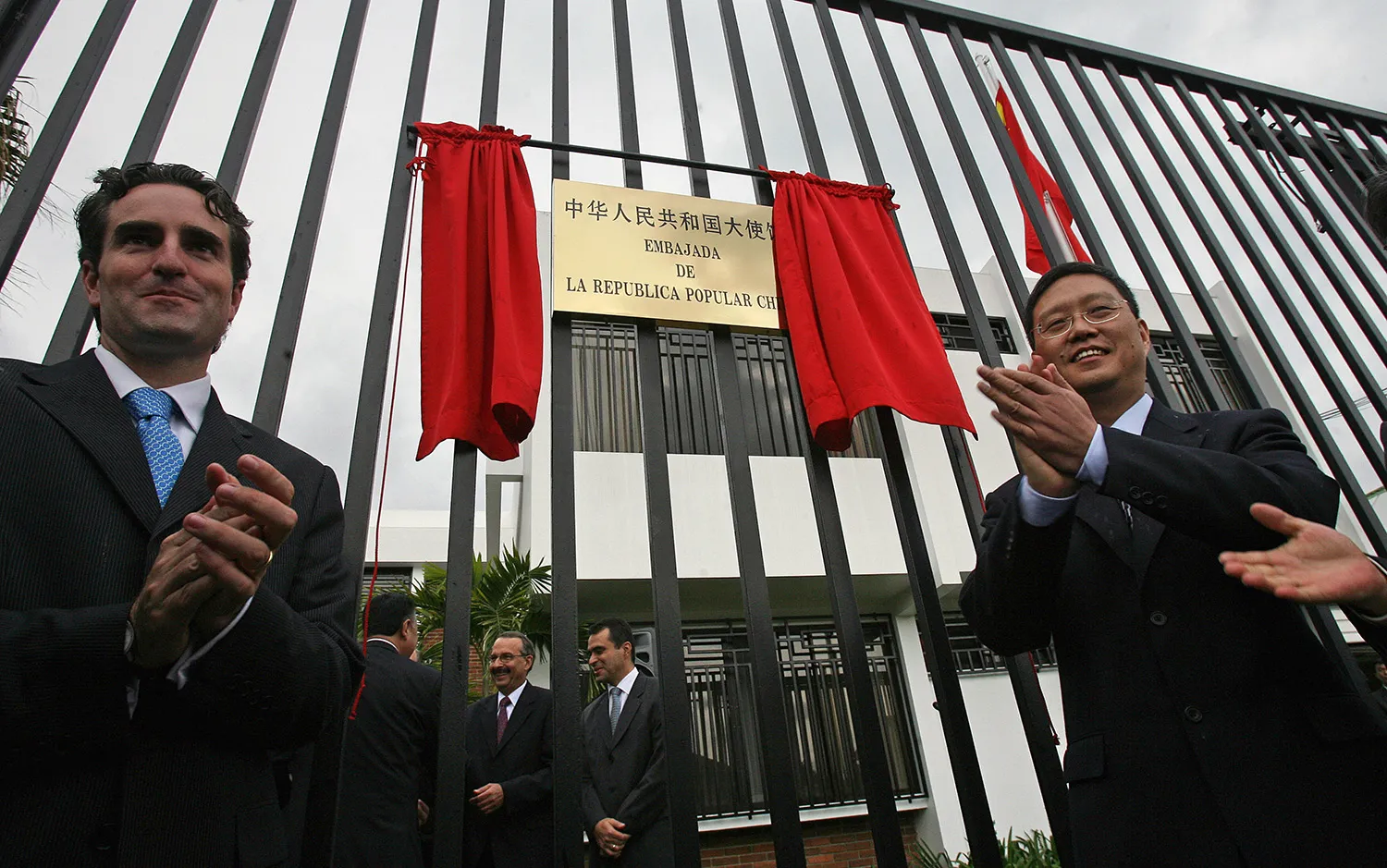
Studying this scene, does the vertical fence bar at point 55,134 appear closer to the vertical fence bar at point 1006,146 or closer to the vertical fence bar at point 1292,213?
the vertical fence bar at point 1006,146

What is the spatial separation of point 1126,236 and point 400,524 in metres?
13.4

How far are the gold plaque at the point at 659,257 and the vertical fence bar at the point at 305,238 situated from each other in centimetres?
66

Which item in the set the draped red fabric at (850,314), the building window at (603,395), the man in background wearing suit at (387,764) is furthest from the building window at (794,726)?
the draped red fabric at (850,314)

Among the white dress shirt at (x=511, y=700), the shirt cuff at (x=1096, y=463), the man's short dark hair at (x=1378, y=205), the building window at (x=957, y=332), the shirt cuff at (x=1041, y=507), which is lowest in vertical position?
the shirt cuff at (x=1041, y=507)

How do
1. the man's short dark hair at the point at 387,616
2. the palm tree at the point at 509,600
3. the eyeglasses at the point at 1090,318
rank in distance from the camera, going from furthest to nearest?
the palm tree at the point at 509,600 < the man's short dark hair at the point at 387,616 < the eyeglasses at the point at 1090,318

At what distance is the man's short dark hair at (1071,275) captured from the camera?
215cm

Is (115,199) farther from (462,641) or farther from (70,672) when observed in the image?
(462,641)

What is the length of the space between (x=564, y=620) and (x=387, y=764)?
2.46 metres

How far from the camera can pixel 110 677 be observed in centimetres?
109

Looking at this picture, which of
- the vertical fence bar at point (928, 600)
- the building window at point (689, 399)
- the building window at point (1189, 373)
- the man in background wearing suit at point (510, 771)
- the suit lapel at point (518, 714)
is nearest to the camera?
the vertical fence bar at point (928, 600)

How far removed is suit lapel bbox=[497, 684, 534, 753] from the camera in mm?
4445

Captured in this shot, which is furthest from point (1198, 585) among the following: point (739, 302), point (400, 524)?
point (400, 524)

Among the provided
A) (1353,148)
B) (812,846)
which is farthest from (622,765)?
(812,846)

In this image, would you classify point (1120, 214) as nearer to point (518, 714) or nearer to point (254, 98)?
point (254, 98)
